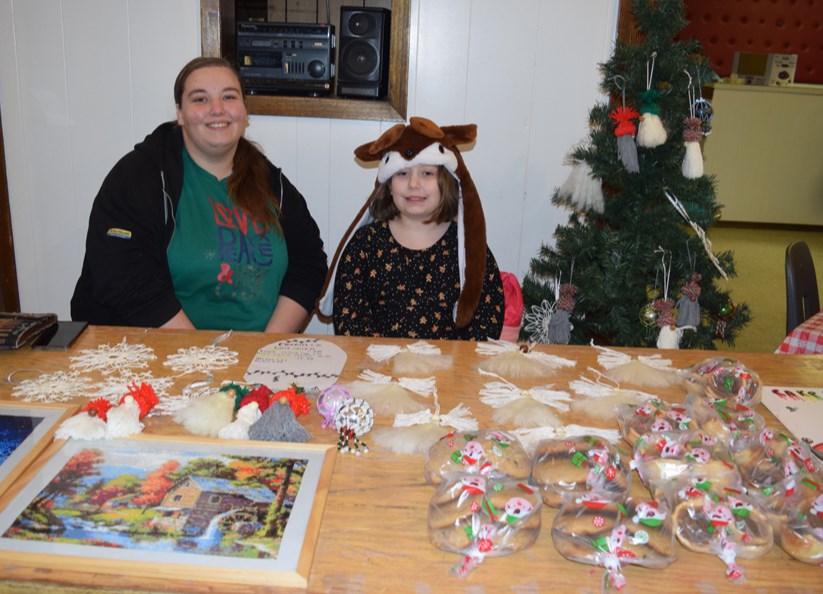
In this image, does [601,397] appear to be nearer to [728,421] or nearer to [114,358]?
[728,421]

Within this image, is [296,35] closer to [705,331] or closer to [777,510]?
[705,331]

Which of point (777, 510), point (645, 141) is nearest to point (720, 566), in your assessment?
point (777, 510)

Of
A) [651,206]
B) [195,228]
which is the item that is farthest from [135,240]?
[651,206]

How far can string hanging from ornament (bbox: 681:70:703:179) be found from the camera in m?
2.21

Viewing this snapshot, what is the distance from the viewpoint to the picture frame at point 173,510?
763 mm

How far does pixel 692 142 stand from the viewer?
2227 mm

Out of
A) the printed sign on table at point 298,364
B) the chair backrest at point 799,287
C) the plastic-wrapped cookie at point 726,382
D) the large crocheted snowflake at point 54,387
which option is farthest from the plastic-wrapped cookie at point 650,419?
the chair backrest at point 799,287

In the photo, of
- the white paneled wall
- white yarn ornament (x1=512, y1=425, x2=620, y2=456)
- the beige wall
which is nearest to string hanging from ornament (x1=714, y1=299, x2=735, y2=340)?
the white paneled wall

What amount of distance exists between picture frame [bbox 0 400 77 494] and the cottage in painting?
0.23 m

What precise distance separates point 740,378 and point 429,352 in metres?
0.58

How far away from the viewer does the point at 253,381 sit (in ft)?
4.09

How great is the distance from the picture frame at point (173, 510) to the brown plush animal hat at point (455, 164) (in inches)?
36.9

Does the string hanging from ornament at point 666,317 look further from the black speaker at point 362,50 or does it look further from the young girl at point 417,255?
the black speaker at point 362,50

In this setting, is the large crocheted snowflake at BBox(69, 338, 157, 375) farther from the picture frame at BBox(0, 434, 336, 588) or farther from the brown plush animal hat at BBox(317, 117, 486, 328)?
the brown plush animal hat at BBox(317, 117, 486, 328)
